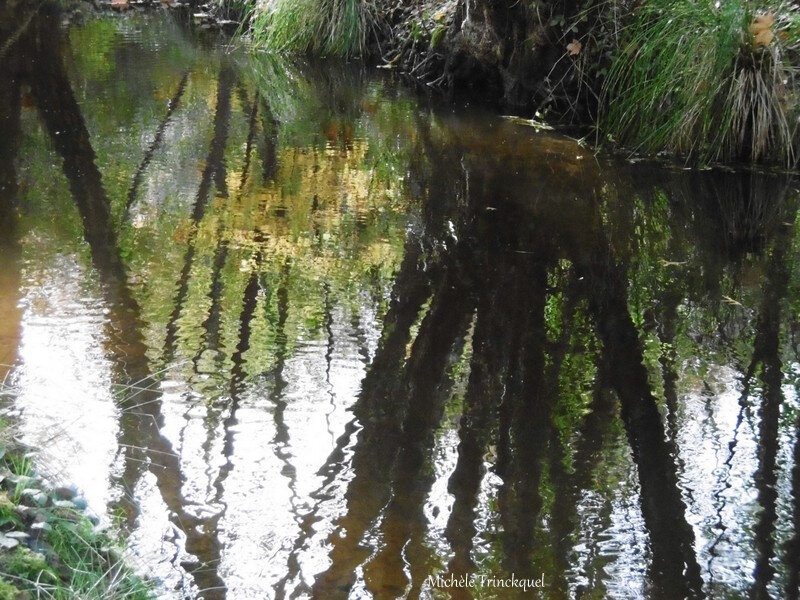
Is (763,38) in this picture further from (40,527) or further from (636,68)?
(40,527)

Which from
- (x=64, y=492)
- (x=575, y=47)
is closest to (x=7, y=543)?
(x=64, y=492)

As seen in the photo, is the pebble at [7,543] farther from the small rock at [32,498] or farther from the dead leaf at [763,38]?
the dead leaf at [763,38]

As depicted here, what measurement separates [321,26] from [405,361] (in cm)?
897

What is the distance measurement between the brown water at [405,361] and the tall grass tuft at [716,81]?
0.45 meters

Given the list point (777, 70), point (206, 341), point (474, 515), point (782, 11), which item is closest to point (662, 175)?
point (777, 70)

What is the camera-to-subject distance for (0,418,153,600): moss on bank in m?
2.35

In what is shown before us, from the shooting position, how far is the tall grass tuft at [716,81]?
7.19 metres

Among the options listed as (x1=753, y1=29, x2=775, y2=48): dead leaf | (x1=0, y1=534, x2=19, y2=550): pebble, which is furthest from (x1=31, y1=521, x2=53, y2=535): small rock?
(x1=753, y1=29, x2=775, y2=48): dead leaf

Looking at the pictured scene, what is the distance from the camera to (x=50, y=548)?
252 centimetres

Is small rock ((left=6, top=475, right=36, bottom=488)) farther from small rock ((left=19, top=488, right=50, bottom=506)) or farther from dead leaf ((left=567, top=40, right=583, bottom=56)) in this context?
dead leaf ((left=567, top=40, right=583, bottom=56))

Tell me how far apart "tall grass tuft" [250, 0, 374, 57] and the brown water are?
4.83 m

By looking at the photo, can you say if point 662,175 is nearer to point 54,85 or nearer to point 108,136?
point 108,136

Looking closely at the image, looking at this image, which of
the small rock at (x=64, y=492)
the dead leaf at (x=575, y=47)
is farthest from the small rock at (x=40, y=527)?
the dead leaf at (x=575, y=47)

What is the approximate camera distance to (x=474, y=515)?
312 cm
